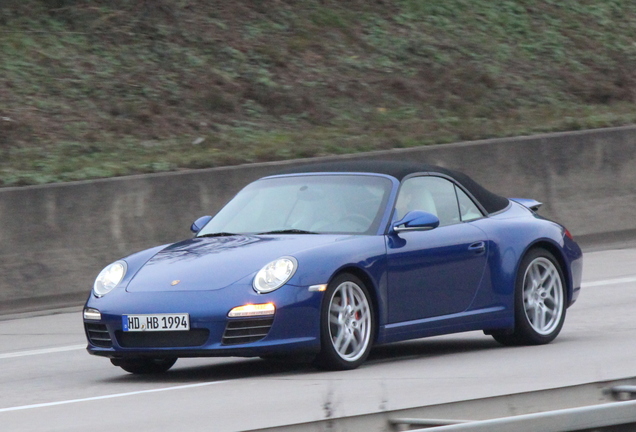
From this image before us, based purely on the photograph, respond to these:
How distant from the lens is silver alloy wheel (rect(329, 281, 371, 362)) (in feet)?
26.3

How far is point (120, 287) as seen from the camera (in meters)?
8.19

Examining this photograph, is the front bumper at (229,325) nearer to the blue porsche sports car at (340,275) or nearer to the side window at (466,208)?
the blue porsche sports car at (340,275)

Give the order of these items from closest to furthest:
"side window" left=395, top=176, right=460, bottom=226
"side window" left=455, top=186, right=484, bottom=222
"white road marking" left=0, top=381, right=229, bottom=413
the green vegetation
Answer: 1. "white road marking" left=0, top=381, right=229, bottom=413
2. "side window" left=395, top=176, right=460, bottom=226
3. "side window" left=455, top=186, right=484, bottom=222
4. the green vegetation

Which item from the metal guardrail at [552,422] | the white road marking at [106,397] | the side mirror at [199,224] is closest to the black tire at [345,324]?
the white road marking at [106,397]

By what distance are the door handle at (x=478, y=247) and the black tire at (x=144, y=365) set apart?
225cm

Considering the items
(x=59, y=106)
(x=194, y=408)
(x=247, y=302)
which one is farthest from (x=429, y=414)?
(x=59, y=106)

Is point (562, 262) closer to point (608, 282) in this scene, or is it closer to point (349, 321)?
point (349, 321)

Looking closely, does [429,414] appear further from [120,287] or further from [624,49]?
[624,49]

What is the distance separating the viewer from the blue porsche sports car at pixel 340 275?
777 cm

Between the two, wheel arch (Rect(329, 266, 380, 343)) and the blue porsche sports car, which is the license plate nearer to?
the blue porsche sports car

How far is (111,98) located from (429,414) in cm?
1356

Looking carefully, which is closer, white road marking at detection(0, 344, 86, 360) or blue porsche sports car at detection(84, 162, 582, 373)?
blue porsche sports car at detection(84, 162, 582, 373)

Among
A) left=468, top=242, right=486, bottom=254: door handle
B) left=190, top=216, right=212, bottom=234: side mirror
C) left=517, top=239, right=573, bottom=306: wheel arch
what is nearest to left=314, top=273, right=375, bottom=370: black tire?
left=468, top=242, right=486, bottom=254: door handle

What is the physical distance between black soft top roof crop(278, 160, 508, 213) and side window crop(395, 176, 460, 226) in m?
0.08
